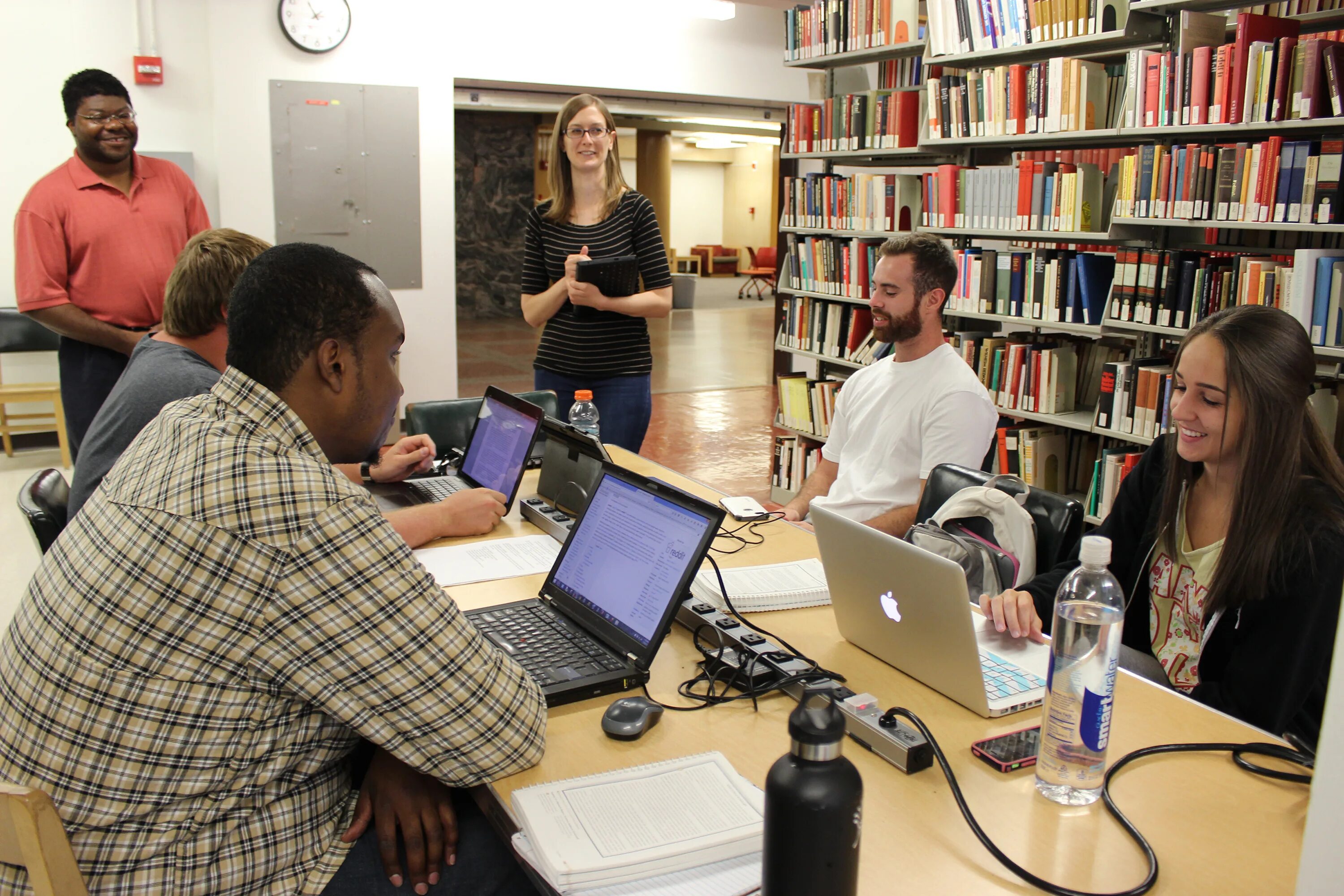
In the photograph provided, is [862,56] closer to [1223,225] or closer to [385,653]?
[1223,225]

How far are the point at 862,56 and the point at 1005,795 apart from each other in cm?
452

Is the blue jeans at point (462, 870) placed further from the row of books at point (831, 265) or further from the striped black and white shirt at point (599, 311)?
the row of books at point (831, 265)

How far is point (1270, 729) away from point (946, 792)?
0.72 metres

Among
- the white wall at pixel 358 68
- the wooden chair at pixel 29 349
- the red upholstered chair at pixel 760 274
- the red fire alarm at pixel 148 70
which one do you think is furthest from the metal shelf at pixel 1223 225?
the red upholstered chair at pixel 760 274

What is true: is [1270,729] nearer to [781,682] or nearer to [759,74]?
[781,682]

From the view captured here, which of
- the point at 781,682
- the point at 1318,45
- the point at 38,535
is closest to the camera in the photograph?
the point at 781,682

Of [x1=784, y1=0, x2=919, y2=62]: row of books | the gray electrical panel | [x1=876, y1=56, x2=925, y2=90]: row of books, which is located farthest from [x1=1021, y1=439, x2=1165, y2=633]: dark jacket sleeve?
the gray electrical panel

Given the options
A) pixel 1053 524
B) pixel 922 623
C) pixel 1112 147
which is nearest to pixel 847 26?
pixel 1112 147

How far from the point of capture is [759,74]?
23.7 ft

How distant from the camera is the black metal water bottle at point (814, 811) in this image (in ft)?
2.72

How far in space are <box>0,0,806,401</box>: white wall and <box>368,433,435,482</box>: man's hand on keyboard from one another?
3517 mm

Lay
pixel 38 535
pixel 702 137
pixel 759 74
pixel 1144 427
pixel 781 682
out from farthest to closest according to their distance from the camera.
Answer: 1. pixel 702 137
2. pixel 759 74
3. pixel 1144 427
4. pixel 38 535
5. pixel 781 682

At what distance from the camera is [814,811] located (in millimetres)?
829

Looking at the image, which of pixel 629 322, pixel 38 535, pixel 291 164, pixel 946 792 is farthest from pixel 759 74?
pixel 946 792
